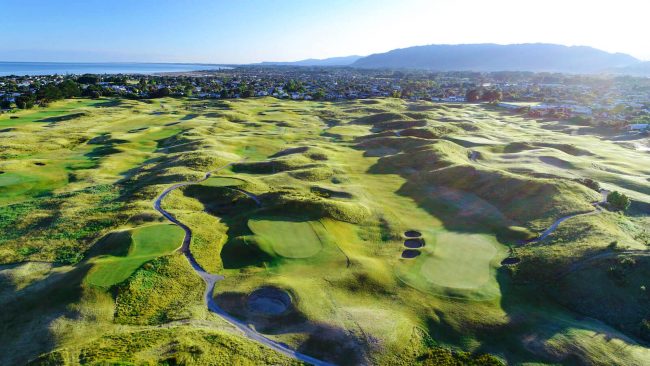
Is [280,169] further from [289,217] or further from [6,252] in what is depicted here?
[6,252]

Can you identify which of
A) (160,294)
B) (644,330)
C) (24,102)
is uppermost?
(24,102)

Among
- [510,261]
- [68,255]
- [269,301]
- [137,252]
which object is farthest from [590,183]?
[68,255]

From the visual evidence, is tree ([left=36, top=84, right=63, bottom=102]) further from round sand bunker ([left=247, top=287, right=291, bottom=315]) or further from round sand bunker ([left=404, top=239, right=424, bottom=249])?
round sand bunker ([left=404, top=239, right=424, bottom=249])

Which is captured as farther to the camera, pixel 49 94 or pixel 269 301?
pixel 49 94

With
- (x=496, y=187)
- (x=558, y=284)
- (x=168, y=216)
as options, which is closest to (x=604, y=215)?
(x=496, y=187)

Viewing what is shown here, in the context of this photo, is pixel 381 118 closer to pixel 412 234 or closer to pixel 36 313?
pixel 412 234

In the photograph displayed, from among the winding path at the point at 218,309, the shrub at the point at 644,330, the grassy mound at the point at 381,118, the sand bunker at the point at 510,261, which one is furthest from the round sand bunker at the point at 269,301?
the grassy mound at the point at 381,118

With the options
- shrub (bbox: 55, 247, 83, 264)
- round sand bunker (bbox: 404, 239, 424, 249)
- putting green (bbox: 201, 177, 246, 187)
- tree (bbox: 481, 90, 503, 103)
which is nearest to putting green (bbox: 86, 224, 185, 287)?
shrub (bbox: 55, 247, 83, 264)

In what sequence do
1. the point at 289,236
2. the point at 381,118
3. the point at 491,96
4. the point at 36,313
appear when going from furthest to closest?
the point at 491,96 < the point at 381,118 < the point at 289,236 < the point at 36,313
